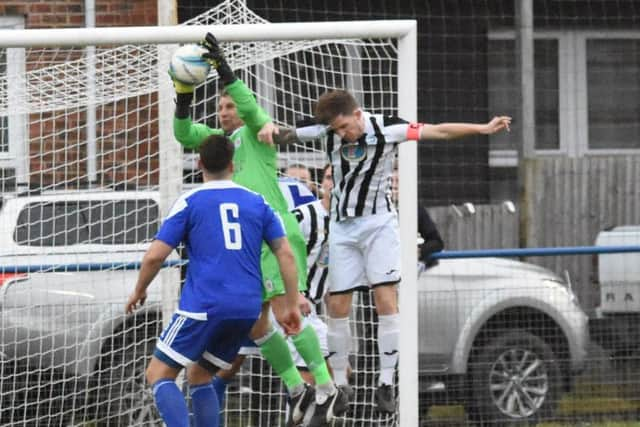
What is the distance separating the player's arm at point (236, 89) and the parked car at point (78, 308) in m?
1.62

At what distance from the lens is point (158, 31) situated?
1059cm

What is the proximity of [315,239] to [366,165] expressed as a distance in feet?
3.24

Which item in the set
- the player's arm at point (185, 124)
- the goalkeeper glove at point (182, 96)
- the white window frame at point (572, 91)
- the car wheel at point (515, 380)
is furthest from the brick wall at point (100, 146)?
the white window frame at point (572, 91)

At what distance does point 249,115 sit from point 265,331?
1302mm

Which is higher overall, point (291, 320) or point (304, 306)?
point (304, 306)

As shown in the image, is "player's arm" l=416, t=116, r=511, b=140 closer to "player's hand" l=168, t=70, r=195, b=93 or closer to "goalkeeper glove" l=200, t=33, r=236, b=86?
"goalkeeper glove" l=200, t=33, r=236, b=86

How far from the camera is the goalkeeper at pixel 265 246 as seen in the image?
10109 mm

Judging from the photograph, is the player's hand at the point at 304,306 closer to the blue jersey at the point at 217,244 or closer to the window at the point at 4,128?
the blue jersey at the point at 217,244

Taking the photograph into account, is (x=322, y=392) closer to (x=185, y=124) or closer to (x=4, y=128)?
(x=185, y=124)

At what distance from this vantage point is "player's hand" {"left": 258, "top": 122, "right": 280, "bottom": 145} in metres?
10.2

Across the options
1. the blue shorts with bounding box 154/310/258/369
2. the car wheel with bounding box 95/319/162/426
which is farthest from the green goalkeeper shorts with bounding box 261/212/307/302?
the car wheel with bounding box 95/319/162/426

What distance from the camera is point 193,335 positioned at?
923 centimetres

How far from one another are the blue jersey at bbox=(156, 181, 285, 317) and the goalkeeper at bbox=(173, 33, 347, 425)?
84 cm

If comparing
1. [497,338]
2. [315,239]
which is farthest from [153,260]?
[497,338]
